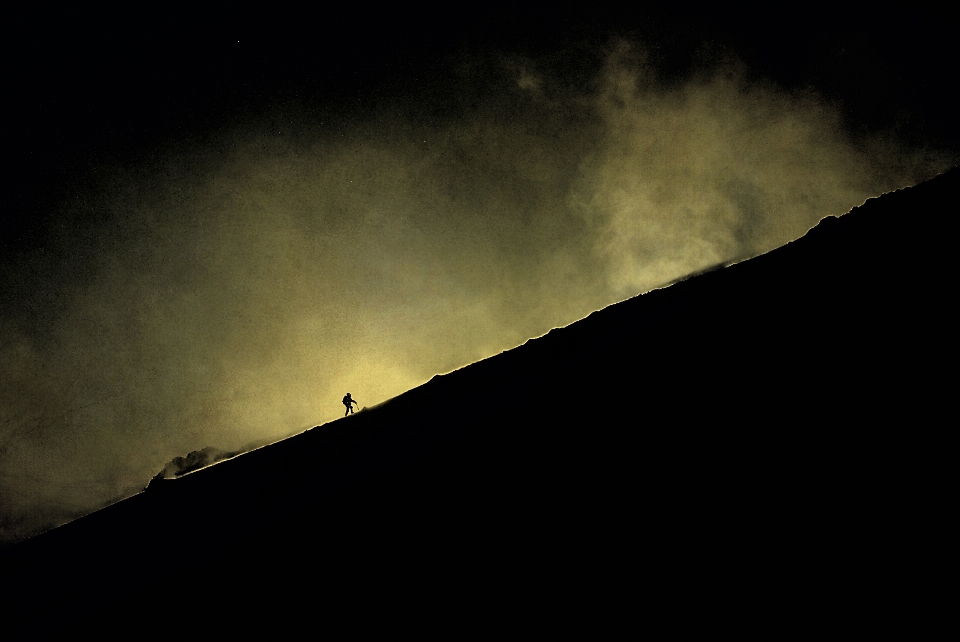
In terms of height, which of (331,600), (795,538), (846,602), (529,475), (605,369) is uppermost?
(605,369)

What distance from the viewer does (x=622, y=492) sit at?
2035 mm

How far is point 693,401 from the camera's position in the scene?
2336 mm

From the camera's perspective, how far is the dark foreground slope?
1795mm

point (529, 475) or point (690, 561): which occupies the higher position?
point (529, 475)

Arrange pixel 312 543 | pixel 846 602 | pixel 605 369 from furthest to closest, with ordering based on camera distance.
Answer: pixel 605 369 < pixel 312 543 < pixel 846 602

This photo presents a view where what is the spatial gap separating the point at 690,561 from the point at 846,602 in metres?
0.49

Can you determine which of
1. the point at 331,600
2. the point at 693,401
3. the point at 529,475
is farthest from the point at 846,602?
the point at 331,600

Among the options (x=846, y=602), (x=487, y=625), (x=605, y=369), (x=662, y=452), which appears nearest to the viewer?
(x=846, y=602)

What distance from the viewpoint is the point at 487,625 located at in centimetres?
177

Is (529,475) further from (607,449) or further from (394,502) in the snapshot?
(394,502)

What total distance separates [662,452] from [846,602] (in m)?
0.77

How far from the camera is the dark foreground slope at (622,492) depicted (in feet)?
5.89

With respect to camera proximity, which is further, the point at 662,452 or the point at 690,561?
the point at 662,452

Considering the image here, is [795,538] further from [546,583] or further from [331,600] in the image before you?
[331,600]
